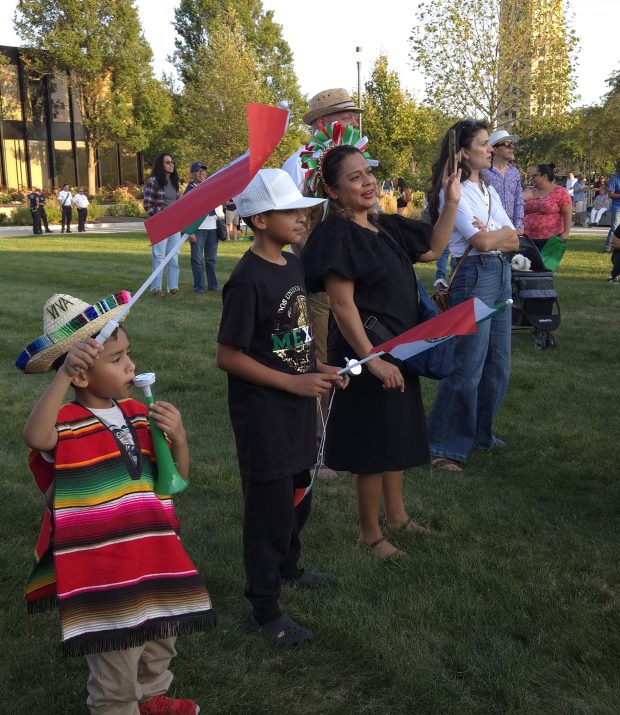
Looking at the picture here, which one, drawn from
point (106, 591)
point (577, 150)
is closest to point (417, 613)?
point (106, 591)

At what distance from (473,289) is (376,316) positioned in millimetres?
1451

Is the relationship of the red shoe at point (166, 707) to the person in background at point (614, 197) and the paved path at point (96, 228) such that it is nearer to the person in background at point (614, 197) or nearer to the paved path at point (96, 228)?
the person in background at point (614, 197)

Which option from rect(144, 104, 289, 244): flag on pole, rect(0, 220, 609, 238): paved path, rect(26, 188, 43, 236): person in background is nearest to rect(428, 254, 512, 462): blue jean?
rect(144, 104, 289, 244): flag on pole

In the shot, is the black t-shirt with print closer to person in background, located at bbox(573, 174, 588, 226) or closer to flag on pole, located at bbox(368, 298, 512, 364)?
flag on pole, located at bbox(368, 298, 512, 364)

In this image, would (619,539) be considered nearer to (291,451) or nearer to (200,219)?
(291,451)

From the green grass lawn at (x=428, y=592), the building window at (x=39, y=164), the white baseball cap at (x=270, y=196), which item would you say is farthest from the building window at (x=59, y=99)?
the white baseball cap at (x=270, y=196)

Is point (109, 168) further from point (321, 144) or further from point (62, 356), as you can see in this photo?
point (62, 356)

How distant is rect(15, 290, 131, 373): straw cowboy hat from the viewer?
2.52 meters

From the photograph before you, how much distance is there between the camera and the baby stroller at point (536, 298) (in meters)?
8.81

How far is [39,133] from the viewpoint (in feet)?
172

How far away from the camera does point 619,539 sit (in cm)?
422

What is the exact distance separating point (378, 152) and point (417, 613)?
40.9 metres

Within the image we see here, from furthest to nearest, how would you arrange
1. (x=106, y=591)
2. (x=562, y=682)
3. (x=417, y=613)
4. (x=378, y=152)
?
(x=378, y=152), (x=417, y=613), (x=562, y=682), (x=106, y=591)

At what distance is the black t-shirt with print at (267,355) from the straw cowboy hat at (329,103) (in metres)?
2.44
